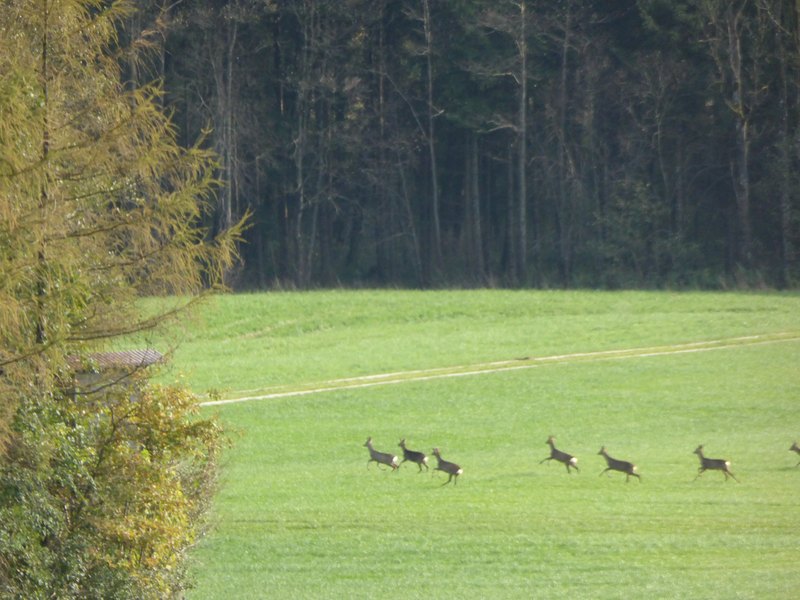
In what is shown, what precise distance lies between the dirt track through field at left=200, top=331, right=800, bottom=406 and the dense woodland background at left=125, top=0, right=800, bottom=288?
13.9 metres

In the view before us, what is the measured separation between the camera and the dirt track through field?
85.9ft

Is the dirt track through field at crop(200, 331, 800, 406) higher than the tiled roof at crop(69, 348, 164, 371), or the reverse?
the tiled roof at crop(69, 348, 164, 371)

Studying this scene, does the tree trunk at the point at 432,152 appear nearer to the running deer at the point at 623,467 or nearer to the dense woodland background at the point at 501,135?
the dense woodland background at the point at 501,135

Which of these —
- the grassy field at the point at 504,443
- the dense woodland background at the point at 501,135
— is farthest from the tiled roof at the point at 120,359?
the dense woodland background at the point at 501,135

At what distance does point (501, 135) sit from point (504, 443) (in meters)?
33.0

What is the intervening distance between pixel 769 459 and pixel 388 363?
39.5ft

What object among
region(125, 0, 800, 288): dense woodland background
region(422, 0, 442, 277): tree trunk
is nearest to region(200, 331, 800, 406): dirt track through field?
region(125, 0, 800, 288): dense woodland background

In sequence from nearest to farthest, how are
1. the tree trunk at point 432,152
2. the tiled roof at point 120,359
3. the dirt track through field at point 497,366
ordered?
the tiled roof at point 120,359 → the dirt track through field at point 497,366 → the tree trunk at point 432,152

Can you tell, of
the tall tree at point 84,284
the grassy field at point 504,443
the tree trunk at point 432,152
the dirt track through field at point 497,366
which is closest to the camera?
the tall tree at point 84,284

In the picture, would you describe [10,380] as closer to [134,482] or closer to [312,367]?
[134,482]

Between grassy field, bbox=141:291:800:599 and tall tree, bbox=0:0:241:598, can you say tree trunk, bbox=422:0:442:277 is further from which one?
tall tree, bbox=0:0:241:598

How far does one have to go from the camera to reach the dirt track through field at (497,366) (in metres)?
26.2

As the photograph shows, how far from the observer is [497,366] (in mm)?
28547

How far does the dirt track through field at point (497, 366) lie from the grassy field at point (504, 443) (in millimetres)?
161
